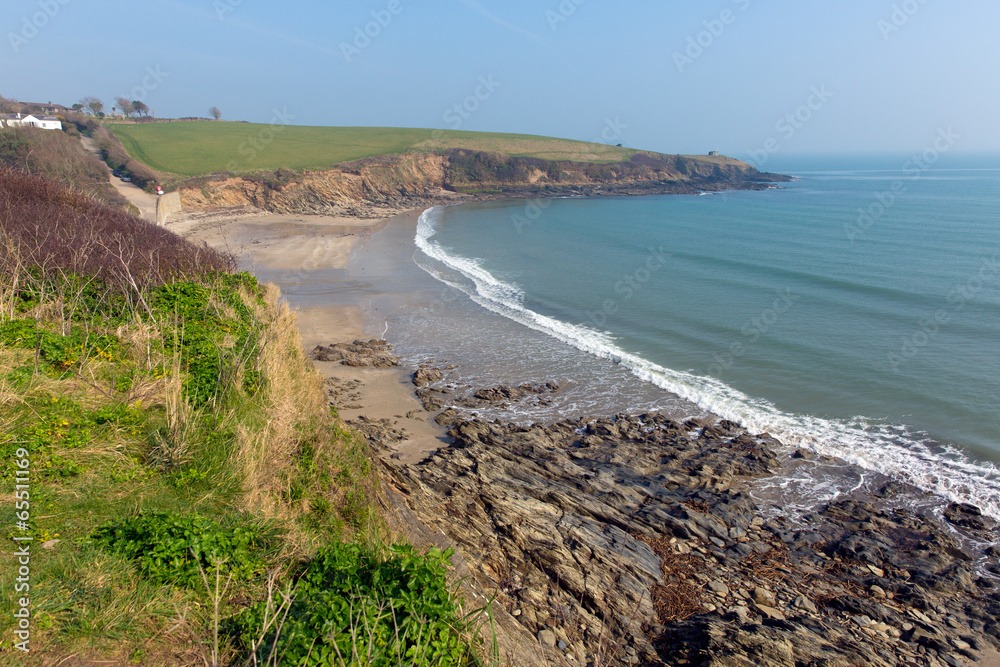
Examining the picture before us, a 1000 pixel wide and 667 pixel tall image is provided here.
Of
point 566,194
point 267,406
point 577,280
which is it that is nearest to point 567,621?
point 267,406

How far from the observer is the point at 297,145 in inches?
3110

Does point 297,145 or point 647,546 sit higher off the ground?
point 297,145

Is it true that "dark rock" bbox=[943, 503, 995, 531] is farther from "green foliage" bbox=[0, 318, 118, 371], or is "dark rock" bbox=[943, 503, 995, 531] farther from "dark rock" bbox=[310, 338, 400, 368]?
"green foliage" bbox=[0, 318, 118, 371]

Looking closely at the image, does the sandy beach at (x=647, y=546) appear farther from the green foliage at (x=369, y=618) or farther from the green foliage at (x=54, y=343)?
the green foliage at (x=54, y=343)

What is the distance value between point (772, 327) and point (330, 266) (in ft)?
74.8

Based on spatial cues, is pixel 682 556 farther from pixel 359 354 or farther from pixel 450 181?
pixel 450 181

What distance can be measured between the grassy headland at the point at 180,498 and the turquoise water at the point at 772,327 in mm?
8070

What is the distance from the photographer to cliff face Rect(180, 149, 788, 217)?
52688mm

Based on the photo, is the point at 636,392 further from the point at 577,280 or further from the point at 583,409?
the point at 577,280

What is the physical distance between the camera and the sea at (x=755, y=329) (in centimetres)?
1349

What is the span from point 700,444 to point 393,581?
1046 centimetres

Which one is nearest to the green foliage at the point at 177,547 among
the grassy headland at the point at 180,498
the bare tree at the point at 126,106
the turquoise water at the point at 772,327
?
the grassy headland at the point at 180,498

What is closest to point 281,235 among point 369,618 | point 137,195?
point 137,195

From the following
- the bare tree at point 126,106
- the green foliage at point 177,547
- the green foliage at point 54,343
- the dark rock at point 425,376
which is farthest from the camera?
the bare tree at point 126,106
